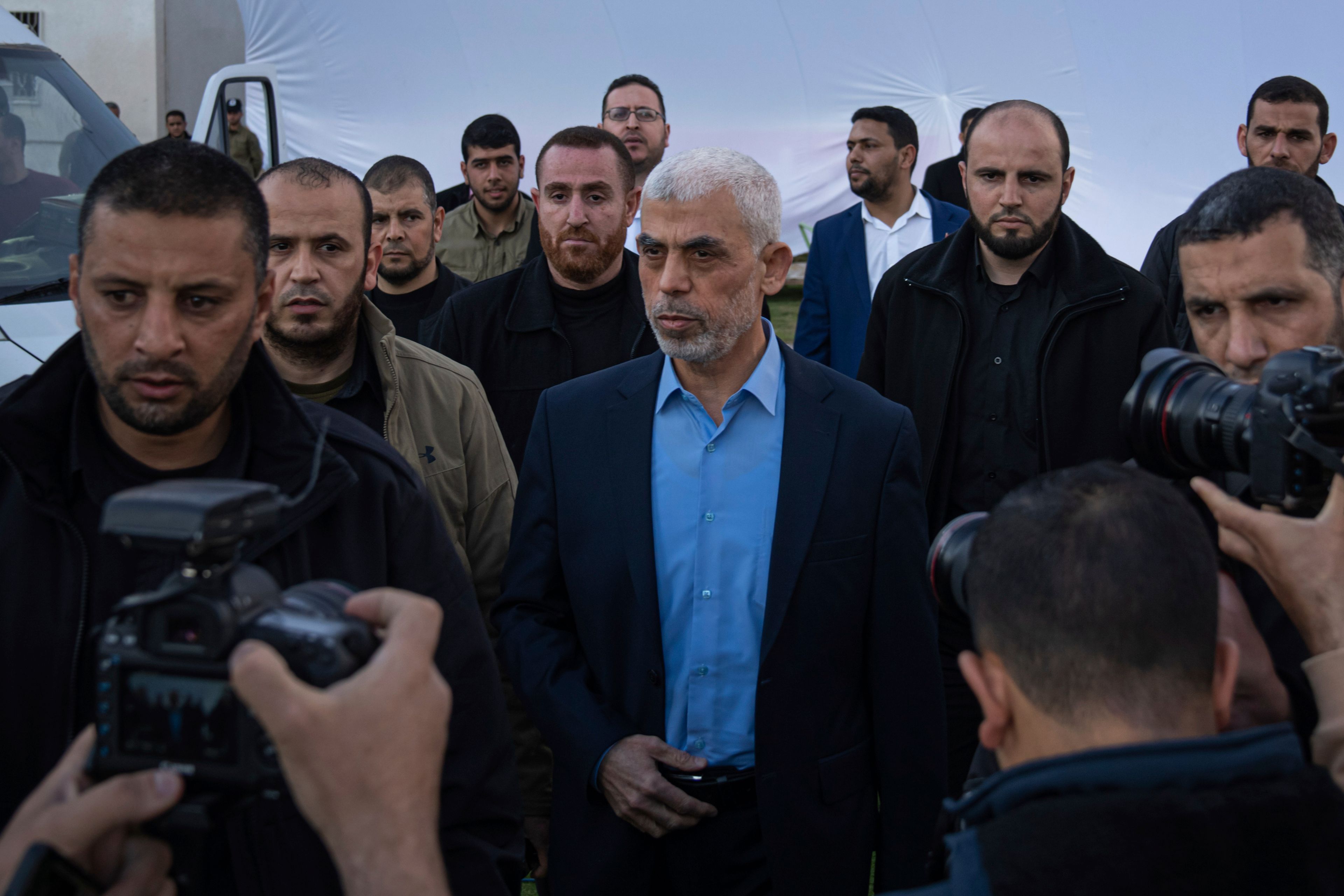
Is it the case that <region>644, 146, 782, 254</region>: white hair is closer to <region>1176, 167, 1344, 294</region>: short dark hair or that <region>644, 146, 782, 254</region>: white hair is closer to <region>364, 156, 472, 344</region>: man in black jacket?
<region>1176, 167, 1344, 294</region>: short dark hair

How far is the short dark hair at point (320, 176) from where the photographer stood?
339cm

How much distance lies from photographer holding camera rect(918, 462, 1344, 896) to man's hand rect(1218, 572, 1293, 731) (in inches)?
4.7

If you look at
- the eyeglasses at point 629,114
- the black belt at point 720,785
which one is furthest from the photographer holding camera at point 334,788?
the eyeglasses at point 629,114

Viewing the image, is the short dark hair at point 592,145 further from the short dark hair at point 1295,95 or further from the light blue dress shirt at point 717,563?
the short dark hair at point 1295,95

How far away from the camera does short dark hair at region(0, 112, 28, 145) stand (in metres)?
4.80

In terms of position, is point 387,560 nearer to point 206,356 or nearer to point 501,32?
point 206,356

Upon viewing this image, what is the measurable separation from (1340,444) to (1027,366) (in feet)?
6.86

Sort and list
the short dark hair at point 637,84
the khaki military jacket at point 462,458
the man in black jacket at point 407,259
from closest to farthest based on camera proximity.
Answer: the khaki military jacket at point 462,458, the man in black jacket at point 407,259, the short dark hair at point 637,84

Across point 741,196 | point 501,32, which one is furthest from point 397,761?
point 501,32

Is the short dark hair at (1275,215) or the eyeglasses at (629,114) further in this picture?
the eyeglasses at (629,114)

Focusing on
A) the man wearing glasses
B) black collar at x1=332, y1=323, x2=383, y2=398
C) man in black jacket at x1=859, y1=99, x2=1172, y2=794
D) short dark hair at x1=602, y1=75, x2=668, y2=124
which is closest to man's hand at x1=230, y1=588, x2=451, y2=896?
black collar at x1=332, y1=323, x2=383, y2=398

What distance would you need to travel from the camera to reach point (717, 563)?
2.62 meters

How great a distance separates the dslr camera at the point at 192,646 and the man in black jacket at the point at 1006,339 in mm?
2647

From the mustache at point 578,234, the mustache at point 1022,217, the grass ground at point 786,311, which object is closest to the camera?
the mustache at point 1022,217
